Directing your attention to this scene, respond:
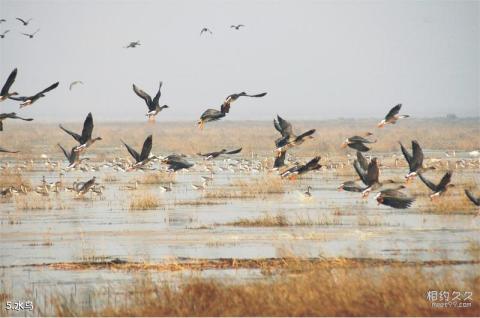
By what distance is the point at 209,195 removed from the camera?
2652cm

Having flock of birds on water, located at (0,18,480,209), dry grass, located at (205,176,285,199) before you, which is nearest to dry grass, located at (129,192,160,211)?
dry grass, located at (205,176,285,199)

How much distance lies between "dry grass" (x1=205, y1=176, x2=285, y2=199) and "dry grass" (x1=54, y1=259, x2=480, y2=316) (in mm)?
13647

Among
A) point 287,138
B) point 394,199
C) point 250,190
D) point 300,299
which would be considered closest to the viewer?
point 300,299

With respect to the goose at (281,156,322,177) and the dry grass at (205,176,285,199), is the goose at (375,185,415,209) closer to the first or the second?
the goose at (281,156,322,177)

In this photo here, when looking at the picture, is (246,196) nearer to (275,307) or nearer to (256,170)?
(256,170)

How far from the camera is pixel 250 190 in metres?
27.5

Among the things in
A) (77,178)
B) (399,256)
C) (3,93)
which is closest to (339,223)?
(399,256)

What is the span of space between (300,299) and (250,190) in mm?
15542

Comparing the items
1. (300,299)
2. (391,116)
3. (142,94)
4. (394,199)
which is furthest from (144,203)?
(300,299)

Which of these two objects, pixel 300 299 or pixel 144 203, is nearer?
pixel 300 299

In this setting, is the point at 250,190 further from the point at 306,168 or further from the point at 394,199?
the point at 394,199

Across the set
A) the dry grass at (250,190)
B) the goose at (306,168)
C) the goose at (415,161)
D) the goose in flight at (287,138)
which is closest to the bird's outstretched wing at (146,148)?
the goose in flight at (287,138)

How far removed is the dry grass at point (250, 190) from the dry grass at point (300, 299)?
1365 cm

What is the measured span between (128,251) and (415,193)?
1102 centimetres
